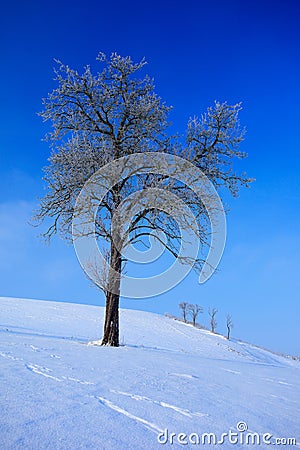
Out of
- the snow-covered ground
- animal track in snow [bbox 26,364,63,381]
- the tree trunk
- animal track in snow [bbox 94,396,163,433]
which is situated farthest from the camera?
the tree trunk

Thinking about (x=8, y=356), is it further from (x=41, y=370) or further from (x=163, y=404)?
(x=163, y=404)

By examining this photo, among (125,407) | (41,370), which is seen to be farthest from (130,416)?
(41,370)

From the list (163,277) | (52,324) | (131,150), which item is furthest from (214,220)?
(52,324)

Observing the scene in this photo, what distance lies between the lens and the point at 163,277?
11555 mm

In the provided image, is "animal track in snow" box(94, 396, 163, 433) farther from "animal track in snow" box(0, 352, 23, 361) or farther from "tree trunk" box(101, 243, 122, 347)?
"tree trunk" box(101, 243, 122, 347)

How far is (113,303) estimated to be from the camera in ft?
41.1

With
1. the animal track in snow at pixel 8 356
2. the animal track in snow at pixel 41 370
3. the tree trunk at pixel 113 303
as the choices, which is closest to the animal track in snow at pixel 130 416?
the animal track in snow at pixel 41 370

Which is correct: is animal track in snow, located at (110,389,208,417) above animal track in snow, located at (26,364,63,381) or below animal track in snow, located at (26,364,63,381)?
below

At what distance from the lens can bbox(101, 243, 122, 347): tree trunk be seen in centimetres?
1232

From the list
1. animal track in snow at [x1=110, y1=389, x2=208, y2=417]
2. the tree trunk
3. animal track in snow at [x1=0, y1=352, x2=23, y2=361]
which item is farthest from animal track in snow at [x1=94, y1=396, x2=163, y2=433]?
the tree trunk

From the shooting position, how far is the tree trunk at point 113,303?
40.4 feet

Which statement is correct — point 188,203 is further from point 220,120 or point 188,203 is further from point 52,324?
point 52,324

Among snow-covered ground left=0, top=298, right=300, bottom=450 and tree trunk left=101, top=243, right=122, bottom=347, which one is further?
tree trunk left=101, top=243, right=122, bottom=347

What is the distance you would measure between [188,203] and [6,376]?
9578mm
